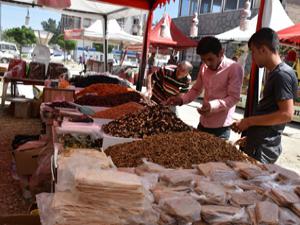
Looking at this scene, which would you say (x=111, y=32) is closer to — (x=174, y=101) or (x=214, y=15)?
(x=214, y=15)

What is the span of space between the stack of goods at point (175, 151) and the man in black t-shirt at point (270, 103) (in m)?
0.30

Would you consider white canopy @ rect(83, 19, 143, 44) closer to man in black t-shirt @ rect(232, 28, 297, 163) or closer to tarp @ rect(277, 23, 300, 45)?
tarp @ rect(277, 23, 300, 45)

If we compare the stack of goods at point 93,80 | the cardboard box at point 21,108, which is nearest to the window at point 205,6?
the cardboard box at point 21,108

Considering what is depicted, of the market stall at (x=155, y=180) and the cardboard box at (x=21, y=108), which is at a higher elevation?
the market stall at (x=155, y=180)

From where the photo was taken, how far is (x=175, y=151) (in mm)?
1900

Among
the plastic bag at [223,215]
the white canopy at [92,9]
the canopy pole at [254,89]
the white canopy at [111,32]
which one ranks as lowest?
the plastic bag at [223,215]

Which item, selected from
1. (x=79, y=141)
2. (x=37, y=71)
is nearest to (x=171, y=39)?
(x=37, y=71)

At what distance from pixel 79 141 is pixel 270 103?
45.2 inches

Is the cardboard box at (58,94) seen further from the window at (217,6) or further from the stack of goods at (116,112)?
the window at (217,6)

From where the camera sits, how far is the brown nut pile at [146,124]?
2.31m

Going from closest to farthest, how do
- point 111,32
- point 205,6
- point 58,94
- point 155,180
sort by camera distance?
point 155,180 → point 58,94 → point 111,32 → point 205,6

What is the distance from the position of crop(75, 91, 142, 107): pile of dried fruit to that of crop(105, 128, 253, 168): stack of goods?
142cm

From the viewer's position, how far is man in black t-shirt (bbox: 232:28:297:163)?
210 centimetres

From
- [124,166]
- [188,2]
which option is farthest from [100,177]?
[188,2]
